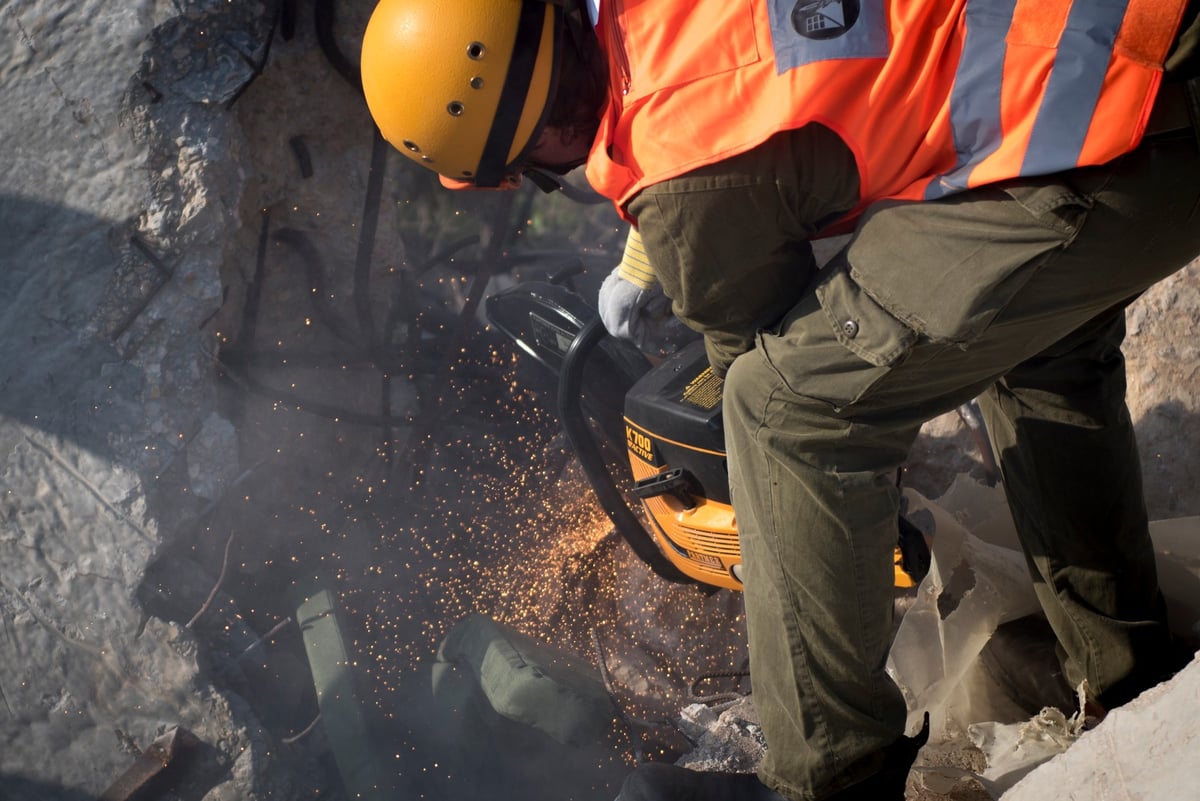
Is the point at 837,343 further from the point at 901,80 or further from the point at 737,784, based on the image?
the point at 737,784

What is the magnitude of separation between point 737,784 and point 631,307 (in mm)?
895

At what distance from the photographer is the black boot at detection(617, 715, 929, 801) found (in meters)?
1.53

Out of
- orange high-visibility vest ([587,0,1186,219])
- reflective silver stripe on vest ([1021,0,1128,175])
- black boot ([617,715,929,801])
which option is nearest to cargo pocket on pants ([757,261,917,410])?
orange high-visibility vest ([587,0,1186,219])

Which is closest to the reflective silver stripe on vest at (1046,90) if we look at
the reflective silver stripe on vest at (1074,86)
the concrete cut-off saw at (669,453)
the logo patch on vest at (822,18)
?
the reflective silver stripe on vest at (1074,86)

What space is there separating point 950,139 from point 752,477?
0.57 meters

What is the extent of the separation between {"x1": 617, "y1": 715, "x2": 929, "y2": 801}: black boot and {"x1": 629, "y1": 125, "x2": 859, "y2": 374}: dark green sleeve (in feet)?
2.28

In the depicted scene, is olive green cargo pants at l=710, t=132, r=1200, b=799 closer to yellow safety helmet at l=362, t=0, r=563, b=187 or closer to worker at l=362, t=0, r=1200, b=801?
worker at l=362, t=0, r=1200, b=801

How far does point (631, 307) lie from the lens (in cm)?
194

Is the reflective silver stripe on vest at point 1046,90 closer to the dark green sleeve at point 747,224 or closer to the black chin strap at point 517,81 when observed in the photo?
the dark green sleeve at point 747,224

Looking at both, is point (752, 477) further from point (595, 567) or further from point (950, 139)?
point (595, 567)

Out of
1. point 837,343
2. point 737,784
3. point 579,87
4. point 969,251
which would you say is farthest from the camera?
point 579,87

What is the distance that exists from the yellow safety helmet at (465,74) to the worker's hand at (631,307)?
309 mm

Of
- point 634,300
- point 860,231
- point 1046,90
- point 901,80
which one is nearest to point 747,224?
point 860,231

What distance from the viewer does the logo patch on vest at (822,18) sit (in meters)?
1.29
